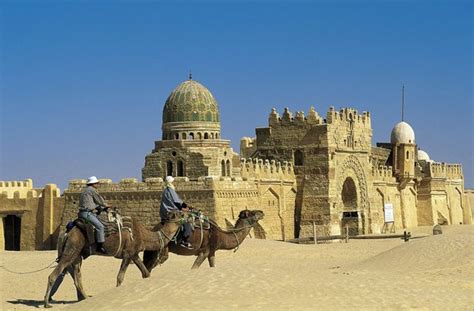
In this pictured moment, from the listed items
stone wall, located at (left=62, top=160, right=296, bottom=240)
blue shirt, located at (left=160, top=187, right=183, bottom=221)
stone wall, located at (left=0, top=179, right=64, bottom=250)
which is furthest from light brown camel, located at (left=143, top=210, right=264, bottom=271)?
stone wall, located at (left=0, top=179, right=64, bottom=250)

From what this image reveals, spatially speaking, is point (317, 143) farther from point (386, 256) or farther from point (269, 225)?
point (386, 256)

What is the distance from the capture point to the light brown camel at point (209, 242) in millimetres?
19438

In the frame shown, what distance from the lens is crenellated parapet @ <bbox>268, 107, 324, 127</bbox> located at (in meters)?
42.1

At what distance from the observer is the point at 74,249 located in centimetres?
1741

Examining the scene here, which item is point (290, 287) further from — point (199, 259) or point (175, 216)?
point (199, 259)

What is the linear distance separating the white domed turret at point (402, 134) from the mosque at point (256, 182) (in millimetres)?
3378

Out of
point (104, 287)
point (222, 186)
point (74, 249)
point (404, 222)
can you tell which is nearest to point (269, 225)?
point (222, 186)

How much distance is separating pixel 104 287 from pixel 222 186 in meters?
14.7

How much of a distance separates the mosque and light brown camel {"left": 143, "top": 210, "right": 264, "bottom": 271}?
12783 mm

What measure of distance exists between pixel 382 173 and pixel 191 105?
13.5 m

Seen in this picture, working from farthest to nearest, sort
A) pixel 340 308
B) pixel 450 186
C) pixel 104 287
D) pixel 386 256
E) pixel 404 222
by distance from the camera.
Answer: pixel 450 186
pixel 404 222
pixel 386 256
pixel 104 287
pixel 340 308

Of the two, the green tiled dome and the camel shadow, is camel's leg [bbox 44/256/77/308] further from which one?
the green tiled dome

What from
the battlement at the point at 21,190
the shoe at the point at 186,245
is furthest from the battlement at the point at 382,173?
the shoe at the point at 186,245

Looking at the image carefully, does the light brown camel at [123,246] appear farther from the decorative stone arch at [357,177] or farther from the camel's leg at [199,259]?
the decorative stone arch at [357,177]
